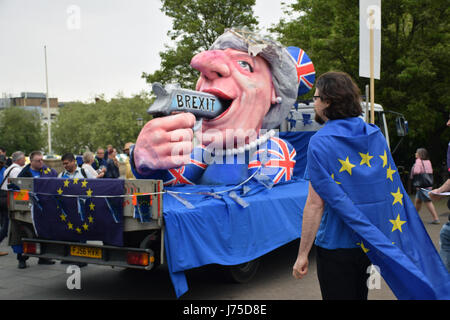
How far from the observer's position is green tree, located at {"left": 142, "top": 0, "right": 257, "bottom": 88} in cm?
1706

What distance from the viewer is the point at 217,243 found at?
4.92 meters

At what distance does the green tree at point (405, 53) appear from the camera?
13172 millimetres

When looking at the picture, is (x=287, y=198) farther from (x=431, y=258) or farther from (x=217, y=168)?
(x=431, y=258)

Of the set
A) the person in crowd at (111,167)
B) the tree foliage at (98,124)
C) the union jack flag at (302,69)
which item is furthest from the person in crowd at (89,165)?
the tree foliage at (98,124)

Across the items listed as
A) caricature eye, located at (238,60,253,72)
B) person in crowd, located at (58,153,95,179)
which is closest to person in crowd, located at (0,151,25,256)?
person in crowd, located at (58,153,95,179)

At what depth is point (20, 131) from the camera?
52.0m

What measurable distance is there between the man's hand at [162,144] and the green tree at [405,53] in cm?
963

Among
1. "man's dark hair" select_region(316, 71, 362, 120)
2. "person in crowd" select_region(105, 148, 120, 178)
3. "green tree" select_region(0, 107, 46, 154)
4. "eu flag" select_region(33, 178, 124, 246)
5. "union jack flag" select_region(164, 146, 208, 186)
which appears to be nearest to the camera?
"man's dark hair" select_region(316, 71, 362, 120)

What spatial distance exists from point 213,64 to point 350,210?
3.75 m

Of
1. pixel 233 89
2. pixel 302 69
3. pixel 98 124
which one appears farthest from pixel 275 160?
pixel 98 124

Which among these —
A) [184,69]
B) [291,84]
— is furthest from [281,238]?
[184,69]

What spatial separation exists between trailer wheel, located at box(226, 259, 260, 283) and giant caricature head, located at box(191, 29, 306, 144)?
5.16 feet

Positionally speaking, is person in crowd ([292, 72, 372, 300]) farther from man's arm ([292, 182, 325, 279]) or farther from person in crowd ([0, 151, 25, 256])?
person in crowd ([0, 151, 25, 256])
